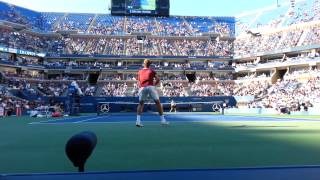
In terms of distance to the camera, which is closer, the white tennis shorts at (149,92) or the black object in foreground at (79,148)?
the black object in foreground at (79,148)

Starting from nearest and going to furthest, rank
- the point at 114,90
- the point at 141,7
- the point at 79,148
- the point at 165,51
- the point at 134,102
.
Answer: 1. the point at 79,148
2. the point at 134,102
3. the point at 141,7
4. the point at 114,90
5. the point at 165,51

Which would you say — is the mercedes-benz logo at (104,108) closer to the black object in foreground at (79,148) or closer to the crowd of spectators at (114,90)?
the crowd of spectators at (114,90)

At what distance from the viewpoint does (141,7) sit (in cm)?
6225

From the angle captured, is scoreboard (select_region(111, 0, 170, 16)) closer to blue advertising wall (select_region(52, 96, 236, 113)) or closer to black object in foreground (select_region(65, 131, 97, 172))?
blue advertising wall (select_region(52, 96, 236, 113))

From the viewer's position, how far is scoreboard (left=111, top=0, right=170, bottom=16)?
61562 millimetres

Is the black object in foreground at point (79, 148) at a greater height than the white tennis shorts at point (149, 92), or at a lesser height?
lesser

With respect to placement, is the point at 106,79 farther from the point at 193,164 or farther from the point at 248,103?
the point at 193,164

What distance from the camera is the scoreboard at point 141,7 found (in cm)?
6156

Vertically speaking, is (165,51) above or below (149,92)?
above

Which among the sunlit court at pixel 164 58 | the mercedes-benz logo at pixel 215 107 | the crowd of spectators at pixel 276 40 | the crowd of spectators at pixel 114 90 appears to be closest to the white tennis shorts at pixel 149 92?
the sunlit court at pixel 164 58

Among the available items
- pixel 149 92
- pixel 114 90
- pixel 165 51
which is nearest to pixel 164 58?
pixel 165 51

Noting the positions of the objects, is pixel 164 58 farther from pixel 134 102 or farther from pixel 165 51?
pixel 134 102

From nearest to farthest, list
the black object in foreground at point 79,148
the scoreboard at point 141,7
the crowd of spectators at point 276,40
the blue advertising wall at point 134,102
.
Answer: the black object in foreground at point 79,148 → the blue advertising wall at point 134,102 → the scoreboard at point 141,7 → the crowd of spectators at point 276,40

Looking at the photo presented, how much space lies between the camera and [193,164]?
5027mm
